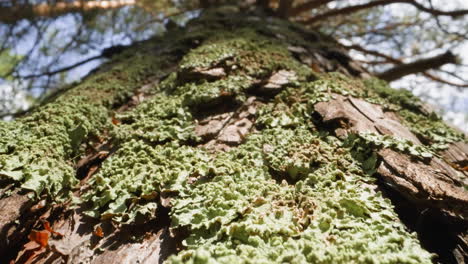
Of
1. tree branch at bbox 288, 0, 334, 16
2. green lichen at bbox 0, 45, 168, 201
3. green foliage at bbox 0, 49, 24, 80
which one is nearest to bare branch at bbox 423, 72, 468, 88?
tree branch at bbox 288, 0, 334, 16

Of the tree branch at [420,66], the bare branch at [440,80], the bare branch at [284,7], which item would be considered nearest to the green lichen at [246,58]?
the bare branch at [284,7]

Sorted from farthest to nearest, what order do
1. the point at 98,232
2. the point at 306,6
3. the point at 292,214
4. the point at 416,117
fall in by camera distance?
the point at 306,6
the point at 416,117
the point at 98,232
the point at 292,214

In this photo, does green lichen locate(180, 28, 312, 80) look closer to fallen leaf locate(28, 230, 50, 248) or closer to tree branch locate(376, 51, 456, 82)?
fallen leaf locate(28, 230, 50, 248)

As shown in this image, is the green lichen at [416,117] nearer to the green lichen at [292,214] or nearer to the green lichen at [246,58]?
the green lichen at [246,58]

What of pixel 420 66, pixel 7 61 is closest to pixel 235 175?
pixel 420 66

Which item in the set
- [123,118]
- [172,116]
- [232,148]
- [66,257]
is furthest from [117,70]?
[66,257]

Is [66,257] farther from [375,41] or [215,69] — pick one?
[375,41]

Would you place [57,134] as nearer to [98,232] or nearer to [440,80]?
[98,232]
